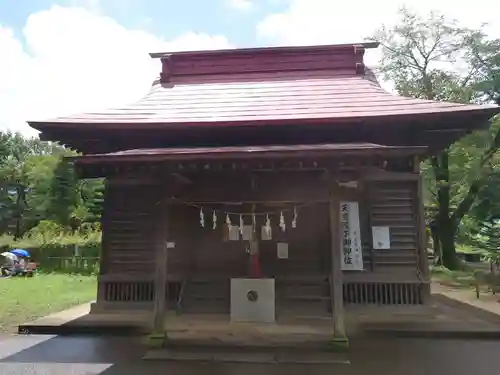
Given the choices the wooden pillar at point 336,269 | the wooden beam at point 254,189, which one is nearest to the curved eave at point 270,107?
the wooden beam at point 254,189

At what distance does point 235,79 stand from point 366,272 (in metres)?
→ 5.30

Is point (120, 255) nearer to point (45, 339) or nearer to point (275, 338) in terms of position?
point (45, 339)

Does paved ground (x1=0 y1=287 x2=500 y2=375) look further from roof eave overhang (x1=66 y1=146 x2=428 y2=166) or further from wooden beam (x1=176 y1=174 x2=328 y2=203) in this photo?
wooden beam (x1=176 y1=174 x2=328 y2=203)

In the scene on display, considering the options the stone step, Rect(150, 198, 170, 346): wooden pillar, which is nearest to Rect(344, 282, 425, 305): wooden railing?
the stone step

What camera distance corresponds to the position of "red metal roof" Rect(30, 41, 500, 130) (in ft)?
25.5

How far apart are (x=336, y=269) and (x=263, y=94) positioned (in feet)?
15.1

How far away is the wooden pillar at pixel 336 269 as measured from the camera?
5922 millimetres

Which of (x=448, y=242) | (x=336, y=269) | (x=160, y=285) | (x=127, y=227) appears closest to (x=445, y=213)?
(x=448, y=242)

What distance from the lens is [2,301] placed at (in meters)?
9.84

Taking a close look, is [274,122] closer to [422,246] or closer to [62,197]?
[422,246]

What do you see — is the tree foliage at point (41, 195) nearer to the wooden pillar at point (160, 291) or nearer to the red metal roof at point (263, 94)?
the red metal roof at point (263, 94)

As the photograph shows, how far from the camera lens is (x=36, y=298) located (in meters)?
10.4

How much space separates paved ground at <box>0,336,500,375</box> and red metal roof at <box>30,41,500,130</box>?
3.59 metres

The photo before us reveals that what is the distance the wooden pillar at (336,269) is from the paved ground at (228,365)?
343 mm
